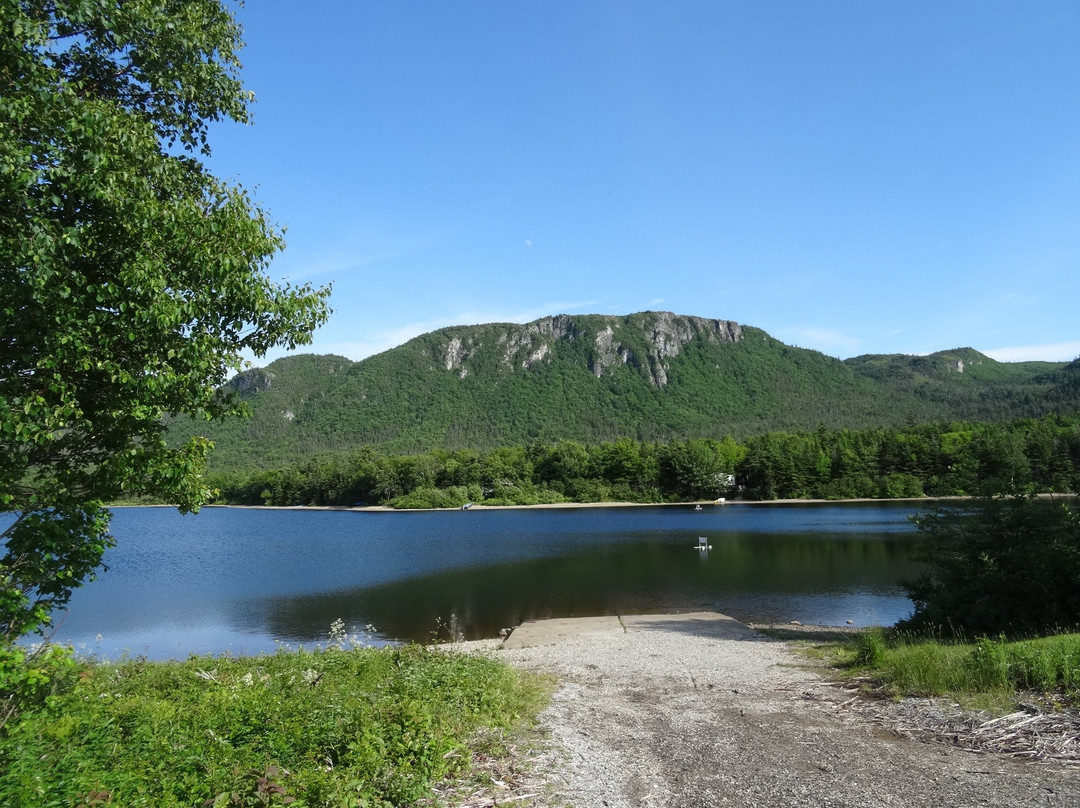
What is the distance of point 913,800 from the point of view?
620 centimetres

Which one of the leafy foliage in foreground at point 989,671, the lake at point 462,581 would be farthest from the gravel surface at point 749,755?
the lake at point 462,581

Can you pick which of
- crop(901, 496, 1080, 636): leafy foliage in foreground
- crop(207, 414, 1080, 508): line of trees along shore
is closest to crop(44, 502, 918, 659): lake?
crop(901, 496, 1080, 636): leafy foliage in foreground

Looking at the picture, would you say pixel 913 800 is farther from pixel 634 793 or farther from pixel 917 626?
pixel 917 626

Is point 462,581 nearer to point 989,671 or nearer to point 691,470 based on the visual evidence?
point 989,671

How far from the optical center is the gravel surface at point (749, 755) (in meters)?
6.38

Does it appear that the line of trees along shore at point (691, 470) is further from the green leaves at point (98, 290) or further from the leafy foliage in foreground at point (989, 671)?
the green leaves at point (98, 290)

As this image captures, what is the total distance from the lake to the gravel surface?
14911 mm

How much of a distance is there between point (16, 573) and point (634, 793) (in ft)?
22.5

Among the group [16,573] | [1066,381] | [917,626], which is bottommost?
[917,626]

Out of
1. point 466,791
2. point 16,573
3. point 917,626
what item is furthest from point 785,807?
point 917,626

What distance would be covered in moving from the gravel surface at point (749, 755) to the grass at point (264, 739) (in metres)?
1.05

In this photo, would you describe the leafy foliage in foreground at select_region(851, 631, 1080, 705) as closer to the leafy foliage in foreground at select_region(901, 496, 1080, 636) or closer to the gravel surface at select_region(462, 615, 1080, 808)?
the gravel surface at select_region(462, 615, 1080, 808)

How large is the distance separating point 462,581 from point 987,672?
3225 cm

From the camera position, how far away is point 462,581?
128 feet
